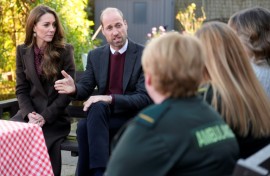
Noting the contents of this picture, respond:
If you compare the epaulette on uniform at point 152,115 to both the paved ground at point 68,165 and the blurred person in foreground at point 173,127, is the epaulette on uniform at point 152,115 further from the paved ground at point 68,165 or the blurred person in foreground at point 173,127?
the paved ground at point 68,165

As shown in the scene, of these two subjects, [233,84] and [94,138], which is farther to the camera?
[94,138]

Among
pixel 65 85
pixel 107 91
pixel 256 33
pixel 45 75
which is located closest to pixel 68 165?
pixel 45 75

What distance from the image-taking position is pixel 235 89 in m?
2.36

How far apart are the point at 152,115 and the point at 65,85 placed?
2.31 metres

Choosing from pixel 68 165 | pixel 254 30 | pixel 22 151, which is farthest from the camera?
pixel 68 165

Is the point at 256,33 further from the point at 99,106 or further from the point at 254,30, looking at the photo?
the point at 99,106

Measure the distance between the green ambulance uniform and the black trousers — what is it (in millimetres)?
1911

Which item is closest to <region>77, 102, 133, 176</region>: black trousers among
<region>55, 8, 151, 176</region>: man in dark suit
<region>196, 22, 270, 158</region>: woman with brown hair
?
<region>55, 8, 151, 176</region>: man in dark suit

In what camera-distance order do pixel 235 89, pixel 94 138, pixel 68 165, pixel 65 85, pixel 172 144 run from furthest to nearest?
pixel 68 165
pixel 65 85
pixel 94 138
pixel 235 89
pixel 172 144

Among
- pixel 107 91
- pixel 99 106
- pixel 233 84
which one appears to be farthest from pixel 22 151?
pixel 233 84

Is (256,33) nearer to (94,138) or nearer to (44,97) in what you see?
(94,138)

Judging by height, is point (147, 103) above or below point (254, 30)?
below

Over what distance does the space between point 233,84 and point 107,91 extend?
6.50 feet

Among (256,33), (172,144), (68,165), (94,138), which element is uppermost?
(256,33)
